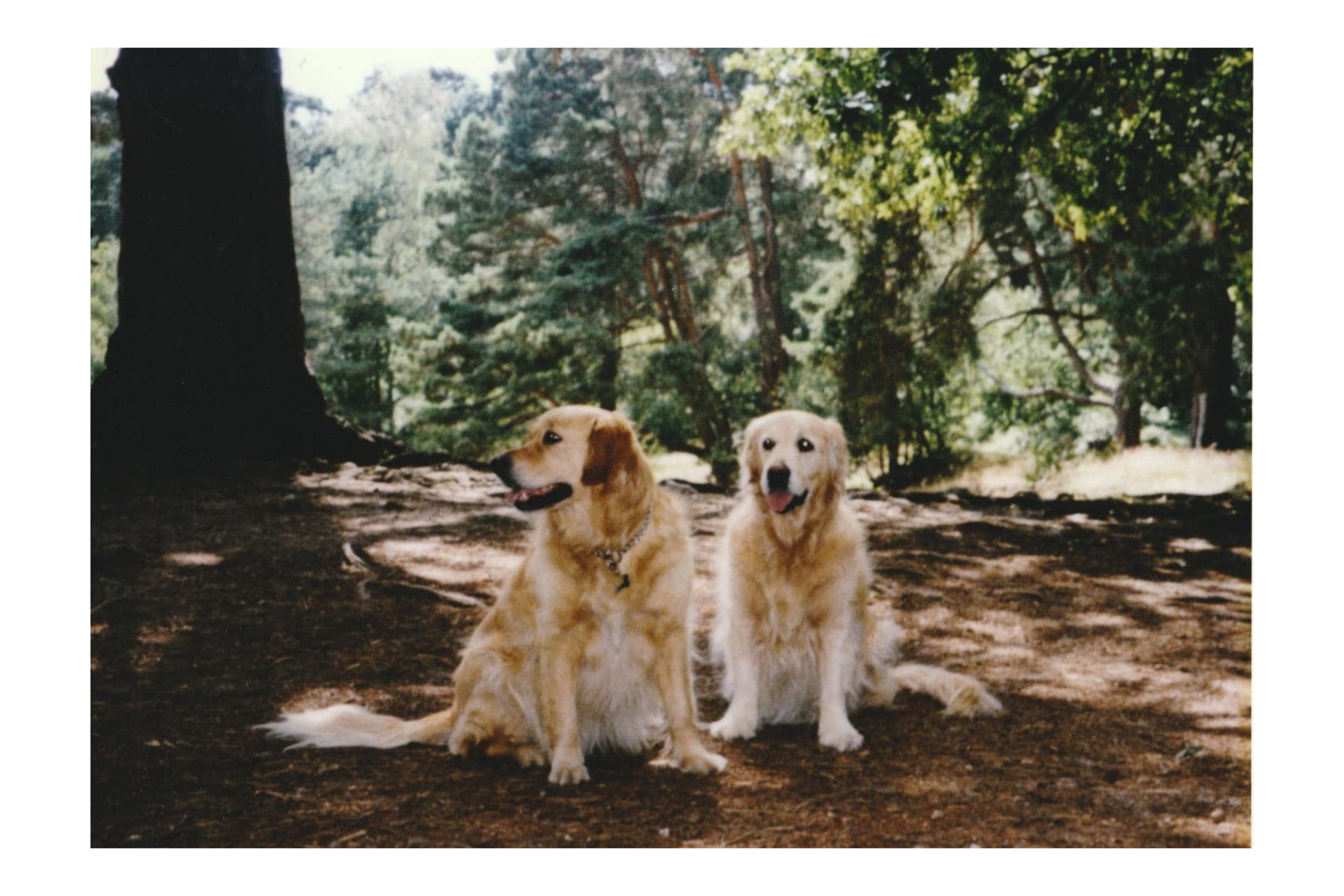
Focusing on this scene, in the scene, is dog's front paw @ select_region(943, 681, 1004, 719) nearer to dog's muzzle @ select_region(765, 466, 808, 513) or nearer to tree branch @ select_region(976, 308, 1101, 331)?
dog's muzzle @ select_region(765, 466, 808, 513)

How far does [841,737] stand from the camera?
3006 millimetres

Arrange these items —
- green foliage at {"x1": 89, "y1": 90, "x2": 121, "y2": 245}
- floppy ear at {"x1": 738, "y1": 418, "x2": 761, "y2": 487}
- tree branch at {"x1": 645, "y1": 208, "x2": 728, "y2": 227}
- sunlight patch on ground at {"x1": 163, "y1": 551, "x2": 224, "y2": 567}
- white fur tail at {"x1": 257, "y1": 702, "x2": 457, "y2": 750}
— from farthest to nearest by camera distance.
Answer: tree branch at {"x1": 645, "y1": 208, "x2": 728, "y2": 227} → sunlight patch on ground at {"x1": 163, "y1": 551, "x2": 224, "y2": 567} → green foliage at {"x1": 89, "y1": 90, "x2": 121, "y2": 245} → floppy ear at {"x1": 738, "y1": 418, "x2": 761, "y2": 487} → white fur tail at {"x1": 257, "y1": 702, "x2": 457, "y2": 750}

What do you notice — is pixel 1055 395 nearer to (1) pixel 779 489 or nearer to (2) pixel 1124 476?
(2) pixel 1124 476

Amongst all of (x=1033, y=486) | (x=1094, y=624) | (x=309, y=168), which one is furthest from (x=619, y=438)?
(x=1033, y=486)

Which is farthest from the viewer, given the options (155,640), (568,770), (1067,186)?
(1067,186)

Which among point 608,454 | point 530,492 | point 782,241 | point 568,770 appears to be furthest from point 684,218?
point 568,770

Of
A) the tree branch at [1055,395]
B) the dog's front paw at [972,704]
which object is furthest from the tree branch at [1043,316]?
the dog's front paw at [972,704]

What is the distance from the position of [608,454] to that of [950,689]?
4.67 ft

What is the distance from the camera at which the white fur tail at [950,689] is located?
Answer: 3229 millimetres

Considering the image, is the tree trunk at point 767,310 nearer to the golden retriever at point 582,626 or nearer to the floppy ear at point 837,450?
the floppy ear at point 837,450

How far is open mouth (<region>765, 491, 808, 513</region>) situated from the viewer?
10.2ft

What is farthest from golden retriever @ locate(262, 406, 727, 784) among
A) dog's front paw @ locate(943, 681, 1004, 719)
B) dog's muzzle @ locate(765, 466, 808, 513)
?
dog's front paw @ locate(943, 681, 1004, 719)

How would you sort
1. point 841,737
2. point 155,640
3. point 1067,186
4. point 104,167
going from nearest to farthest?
point 841,737, point 155,640, point 104,167, point 1067,186

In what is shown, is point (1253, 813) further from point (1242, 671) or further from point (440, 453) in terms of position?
point (440, 453)
